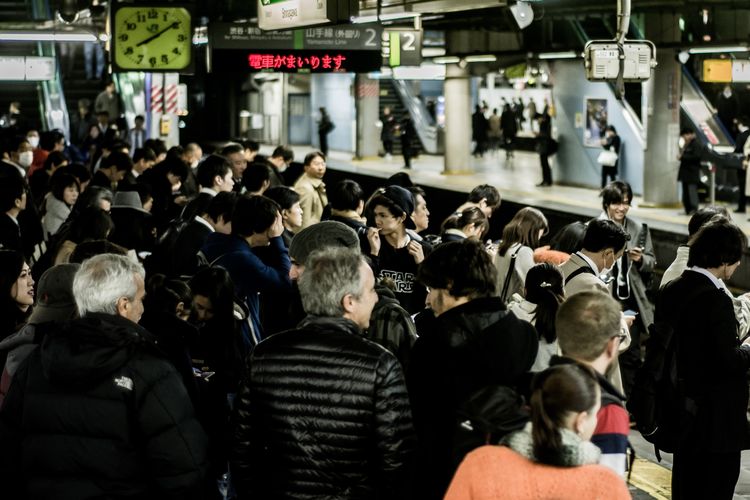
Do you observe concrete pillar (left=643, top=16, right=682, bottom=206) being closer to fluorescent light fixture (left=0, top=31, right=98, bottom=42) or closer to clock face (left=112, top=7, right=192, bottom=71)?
fluorescent light fixture (left=0, top=31, right=98, bottom=42)

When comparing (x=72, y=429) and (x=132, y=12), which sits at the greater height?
(x=132, y=12)

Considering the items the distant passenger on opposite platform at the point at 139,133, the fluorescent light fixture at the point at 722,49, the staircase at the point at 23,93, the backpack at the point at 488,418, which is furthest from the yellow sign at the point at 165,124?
the backpack at the point at 488,418

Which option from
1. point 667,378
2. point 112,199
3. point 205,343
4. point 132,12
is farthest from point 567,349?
point 132,12

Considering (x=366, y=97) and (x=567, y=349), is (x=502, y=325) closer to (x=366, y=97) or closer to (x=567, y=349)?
(x=567, y=349)

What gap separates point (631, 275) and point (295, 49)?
672 centimetres

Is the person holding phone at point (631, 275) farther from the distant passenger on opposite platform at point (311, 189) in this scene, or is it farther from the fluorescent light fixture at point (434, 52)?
the fluorescent light fixture at point (434, 52)

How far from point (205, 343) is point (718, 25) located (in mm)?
22102

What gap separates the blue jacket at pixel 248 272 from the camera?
6406 mm

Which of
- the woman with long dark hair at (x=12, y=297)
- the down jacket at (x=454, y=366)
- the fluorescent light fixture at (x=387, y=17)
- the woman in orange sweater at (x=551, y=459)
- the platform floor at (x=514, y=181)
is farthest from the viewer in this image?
the platform floor at (x=514, y=181)

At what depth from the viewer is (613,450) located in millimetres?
3326

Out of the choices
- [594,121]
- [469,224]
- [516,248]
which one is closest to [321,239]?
[516,248]

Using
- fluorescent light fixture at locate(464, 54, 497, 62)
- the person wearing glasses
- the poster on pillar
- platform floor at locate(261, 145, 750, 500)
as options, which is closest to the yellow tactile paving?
platform floor at locate(261, 145, 750, 500)

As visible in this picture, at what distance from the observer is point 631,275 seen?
27.9 feet

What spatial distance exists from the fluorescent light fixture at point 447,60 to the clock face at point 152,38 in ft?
52.8
